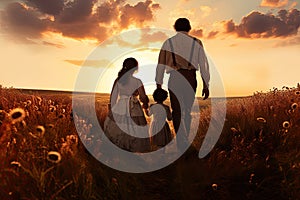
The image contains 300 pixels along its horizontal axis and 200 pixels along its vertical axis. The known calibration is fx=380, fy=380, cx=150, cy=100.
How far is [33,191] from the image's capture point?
425 centimetres

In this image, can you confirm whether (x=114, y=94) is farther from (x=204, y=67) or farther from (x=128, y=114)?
(x=204, y=67)

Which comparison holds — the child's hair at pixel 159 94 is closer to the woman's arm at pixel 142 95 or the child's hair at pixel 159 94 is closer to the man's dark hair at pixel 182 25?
the woman's arm at pixel 142 95

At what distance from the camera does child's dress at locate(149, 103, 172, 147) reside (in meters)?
7.58

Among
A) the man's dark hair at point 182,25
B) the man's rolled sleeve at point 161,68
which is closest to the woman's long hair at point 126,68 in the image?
the man's rolled sleeve at point 161,68

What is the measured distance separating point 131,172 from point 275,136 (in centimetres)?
287

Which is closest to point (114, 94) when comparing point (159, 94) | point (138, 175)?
point (159, 94)

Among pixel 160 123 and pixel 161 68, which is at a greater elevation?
pixel 161 68

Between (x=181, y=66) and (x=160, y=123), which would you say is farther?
(x=160, y=123)

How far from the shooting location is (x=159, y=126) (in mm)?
7594

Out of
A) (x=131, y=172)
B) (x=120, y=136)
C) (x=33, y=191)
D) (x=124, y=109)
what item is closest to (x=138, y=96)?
(x=124, y=109)

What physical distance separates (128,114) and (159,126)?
0.66 meters

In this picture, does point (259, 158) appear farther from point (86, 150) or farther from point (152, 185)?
point (86, 150)

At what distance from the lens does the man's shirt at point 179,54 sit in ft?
24.2

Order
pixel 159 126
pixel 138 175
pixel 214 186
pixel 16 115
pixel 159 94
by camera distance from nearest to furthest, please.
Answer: pixel 16 115 → pixel 214 186 → pixel 138 175 → pixel 159 94 → pixel 159 126
